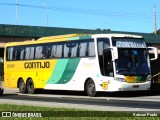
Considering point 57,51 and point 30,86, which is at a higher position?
point 57,51

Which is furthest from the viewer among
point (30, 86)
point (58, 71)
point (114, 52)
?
point (30, 86)

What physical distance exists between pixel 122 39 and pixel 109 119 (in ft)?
43.8

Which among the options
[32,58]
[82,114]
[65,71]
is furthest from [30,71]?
[82,114]

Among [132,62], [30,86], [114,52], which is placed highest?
[114,52]

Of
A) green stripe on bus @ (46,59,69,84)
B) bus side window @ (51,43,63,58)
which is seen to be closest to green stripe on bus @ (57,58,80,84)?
green stripe on bus @ (46,59,69,84)

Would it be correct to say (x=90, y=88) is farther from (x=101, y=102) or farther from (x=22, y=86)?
(x=22, y=86)

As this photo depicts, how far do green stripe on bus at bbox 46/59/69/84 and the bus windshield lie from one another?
152 inches

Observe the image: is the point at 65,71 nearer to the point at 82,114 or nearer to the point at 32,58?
the point at 32,58

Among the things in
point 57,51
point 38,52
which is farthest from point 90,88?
point 38,52

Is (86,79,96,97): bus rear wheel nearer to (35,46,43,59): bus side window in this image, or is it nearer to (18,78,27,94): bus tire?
(35,46,43,59): bus side window

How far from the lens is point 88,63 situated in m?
25.7

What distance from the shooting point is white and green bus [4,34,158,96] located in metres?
24.5

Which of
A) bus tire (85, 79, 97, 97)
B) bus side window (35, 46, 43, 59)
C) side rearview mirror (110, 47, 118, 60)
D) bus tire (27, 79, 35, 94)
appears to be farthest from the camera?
bus tire (27, 79, 35, 94)

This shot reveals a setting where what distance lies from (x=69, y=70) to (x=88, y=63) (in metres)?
1.86
